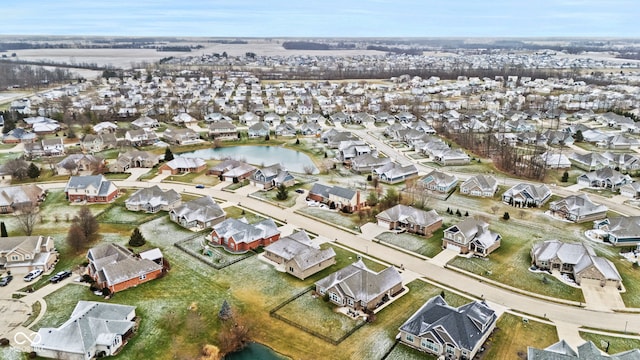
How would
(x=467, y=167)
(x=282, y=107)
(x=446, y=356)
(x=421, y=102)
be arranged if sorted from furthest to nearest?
(x=421, y=102) → (x=282, y=107) → (x=467, y=167) → (x=446, y=356)

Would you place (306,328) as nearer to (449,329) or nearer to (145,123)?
(449,329)

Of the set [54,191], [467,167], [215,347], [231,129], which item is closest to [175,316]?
[215,347]

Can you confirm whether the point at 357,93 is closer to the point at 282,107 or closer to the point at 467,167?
the point at 282,107

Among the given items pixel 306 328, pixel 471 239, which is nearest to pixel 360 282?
pixel 306 328

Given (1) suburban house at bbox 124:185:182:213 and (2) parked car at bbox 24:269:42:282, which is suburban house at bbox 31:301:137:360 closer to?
(2) parked car at bbox 24:269:42:282

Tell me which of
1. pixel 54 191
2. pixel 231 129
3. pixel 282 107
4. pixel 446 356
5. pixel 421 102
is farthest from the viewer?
pixel 421 102

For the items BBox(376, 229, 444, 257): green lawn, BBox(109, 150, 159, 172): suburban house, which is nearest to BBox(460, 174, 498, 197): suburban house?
BBox(376, 229, 444, 257): green lawn

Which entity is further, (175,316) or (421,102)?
(421,102)
